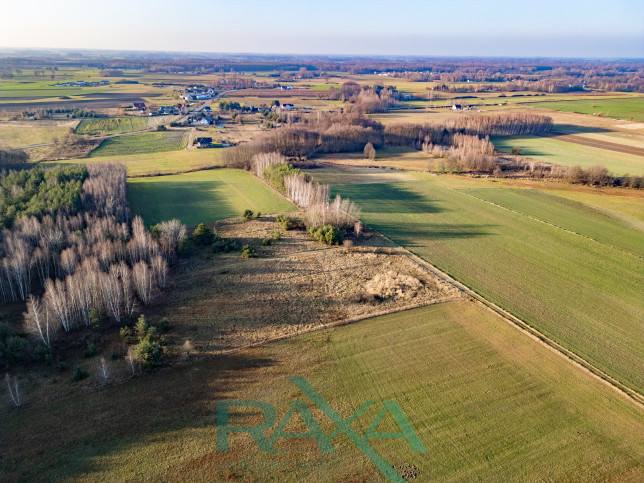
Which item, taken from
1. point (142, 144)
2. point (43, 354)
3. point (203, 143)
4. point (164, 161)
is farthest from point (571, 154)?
point (43, 354)

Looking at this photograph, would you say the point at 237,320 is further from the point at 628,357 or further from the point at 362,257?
the point at 628,357

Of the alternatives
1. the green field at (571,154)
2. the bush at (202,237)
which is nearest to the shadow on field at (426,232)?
the bush at (202,237)

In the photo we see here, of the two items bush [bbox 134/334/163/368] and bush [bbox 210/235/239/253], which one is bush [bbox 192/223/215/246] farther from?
bush [bbox 134/334/163/368]

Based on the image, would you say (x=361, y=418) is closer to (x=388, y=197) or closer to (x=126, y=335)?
(x=126, y=335)

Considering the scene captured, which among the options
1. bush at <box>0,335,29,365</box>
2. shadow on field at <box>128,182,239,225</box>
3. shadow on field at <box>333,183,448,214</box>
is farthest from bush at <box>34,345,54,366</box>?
shadow on field at <box>333,183,448,214</box>

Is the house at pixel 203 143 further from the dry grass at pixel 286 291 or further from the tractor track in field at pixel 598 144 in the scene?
the tractor track in field at pixel 598 144

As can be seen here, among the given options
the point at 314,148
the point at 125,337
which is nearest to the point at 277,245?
the point at 125,337
